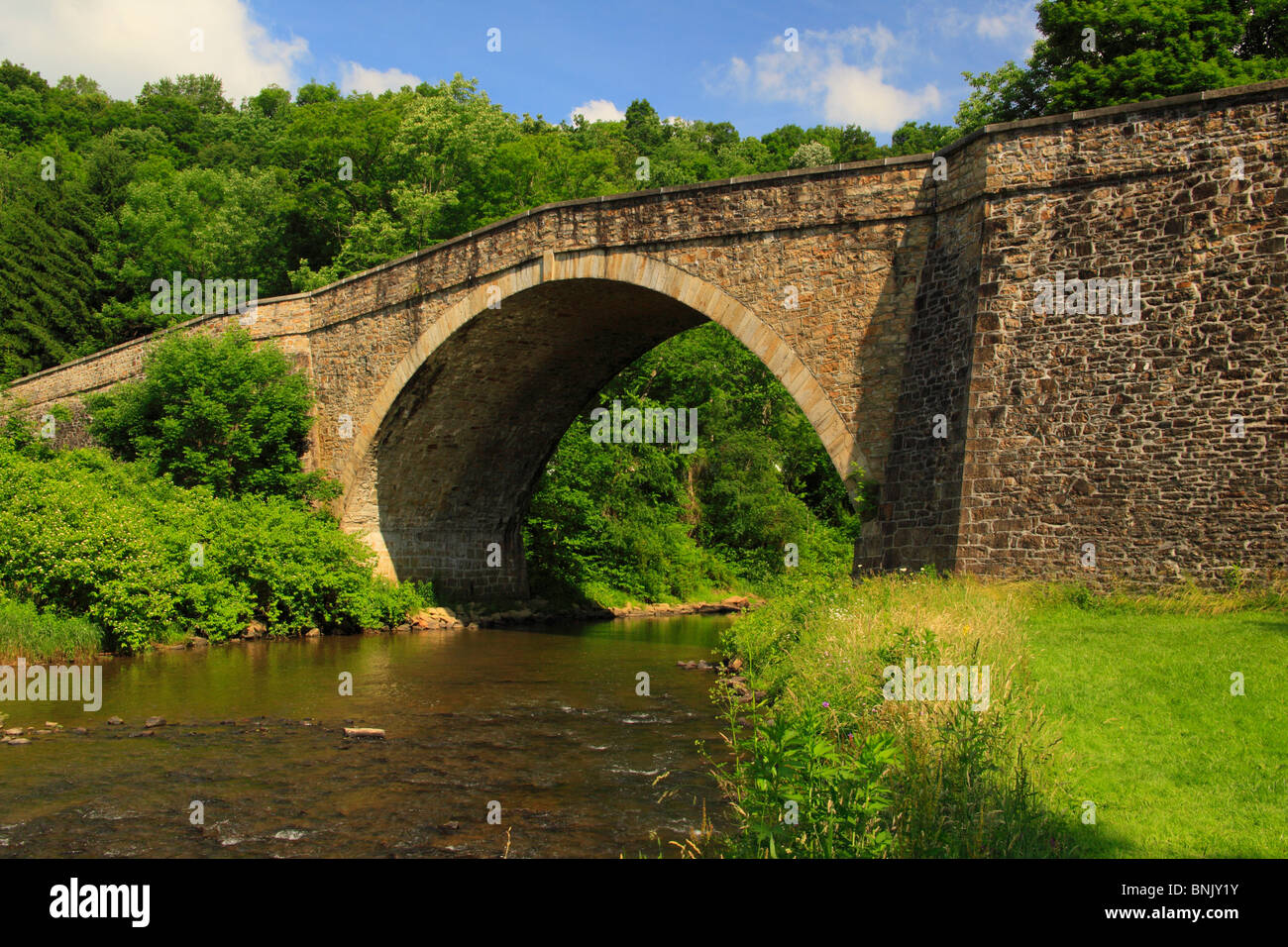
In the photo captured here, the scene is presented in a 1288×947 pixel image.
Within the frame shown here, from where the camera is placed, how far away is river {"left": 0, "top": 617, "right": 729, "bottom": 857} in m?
6.47

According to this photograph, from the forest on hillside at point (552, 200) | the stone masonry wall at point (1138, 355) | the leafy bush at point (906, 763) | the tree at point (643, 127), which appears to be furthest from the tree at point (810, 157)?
the leafy bush at point (906, 763)

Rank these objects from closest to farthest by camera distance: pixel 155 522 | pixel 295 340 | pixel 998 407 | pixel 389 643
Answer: pixel 998 407 → pixel 155 522 → pixel 389 643 → pixel 295 340

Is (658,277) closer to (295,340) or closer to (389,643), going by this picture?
(389,643)

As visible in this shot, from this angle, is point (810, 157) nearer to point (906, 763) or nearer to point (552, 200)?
point (552, 200)

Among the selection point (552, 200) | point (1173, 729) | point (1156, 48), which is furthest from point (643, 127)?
point (1173, 729)

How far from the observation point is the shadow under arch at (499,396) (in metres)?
16.0

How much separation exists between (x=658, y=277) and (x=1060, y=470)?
706 cm

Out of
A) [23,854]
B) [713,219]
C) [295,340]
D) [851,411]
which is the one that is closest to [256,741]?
[23,854]

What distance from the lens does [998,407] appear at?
458 inches

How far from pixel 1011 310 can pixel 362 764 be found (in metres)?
8.89

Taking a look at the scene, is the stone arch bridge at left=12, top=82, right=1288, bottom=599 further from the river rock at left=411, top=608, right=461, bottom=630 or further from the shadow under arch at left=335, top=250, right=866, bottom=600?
the river rock at left=411, top=608, right=461, bottom=630

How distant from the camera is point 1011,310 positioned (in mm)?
11773

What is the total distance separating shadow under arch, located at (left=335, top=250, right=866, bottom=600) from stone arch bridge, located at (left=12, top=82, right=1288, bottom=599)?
9cm
